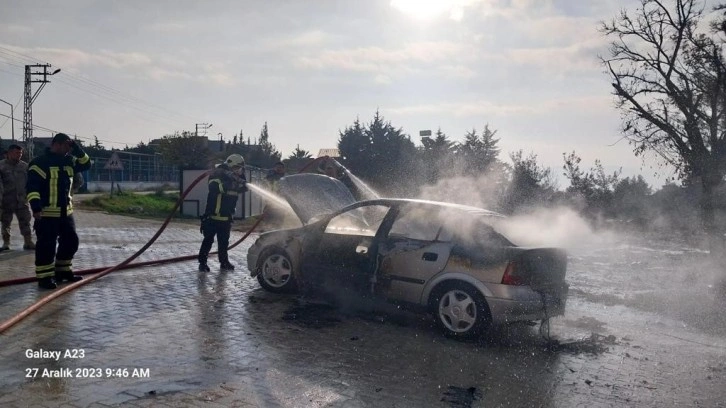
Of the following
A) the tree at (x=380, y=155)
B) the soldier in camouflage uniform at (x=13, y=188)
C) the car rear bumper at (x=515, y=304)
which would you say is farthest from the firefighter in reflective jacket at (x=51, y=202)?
the tree at (x=380, y=155)

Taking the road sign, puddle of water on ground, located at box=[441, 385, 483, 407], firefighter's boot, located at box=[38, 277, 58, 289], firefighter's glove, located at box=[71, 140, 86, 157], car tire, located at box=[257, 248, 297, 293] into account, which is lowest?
puddle of water on ground, located at box=[441, 385, 483, 407]

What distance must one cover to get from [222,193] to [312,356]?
4880mm

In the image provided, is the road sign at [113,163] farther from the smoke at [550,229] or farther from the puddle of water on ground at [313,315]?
the puddle of water on ground at [313,315]

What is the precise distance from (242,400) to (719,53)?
14.3 meters

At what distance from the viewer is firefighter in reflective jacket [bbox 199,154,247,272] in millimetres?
9500

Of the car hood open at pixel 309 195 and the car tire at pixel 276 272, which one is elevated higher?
the car hood open at pixel 309 195

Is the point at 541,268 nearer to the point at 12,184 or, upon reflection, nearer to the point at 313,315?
the point at 313,315

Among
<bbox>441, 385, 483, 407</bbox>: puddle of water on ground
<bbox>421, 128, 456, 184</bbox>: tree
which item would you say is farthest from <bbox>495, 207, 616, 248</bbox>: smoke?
<bbox>421, 128, 456, 184</bbox>: tree

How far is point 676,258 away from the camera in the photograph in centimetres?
1708

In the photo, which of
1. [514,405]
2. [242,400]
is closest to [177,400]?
[242,400]

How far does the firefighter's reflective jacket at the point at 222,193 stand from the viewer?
9.46m

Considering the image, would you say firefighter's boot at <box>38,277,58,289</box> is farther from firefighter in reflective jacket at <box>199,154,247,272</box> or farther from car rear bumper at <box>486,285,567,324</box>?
car rear bumper at <box>486,285,567,324</box>

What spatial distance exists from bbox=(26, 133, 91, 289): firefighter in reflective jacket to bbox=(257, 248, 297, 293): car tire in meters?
2.62

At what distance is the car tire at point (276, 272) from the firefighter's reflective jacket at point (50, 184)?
2.74 meters
